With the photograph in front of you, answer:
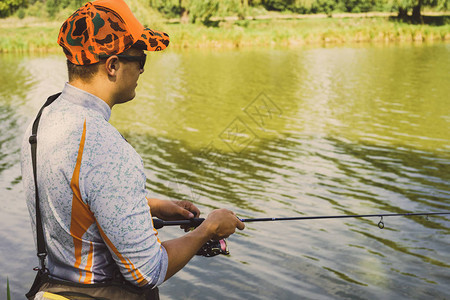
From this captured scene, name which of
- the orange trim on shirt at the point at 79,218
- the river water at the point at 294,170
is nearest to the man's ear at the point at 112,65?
the orange trim on shirt at the point at 79,218

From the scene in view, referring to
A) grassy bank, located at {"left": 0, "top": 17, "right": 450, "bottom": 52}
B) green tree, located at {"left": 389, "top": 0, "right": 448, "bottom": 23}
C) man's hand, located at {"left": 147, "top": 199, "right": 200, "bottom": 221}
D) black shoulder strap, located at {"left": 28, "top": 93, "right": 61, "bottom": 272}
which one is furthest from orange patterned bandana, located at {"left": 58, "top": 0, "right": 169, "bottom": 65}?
→ green tree, located at {"left": 389, "top": 0, "right": 448, "bottom": 23}

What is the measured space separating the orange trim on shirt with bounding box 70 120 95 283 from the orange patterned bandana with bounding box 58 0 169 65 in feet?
0.77

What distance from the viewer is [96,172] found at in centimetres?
155

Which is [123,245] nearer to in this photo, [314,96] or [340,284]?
[340,284]

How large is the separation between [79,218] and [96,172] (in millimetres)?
168

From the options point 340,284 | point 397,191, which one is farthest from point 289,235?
point 397,191

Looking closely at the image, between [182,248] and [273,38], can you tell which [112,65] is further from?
[273,38]

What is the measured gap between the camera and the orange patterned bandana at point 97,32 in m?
1.67

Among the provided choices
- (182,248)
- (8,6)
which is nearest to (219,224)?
(182,248)

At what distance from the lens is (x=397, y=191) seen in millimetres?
6840

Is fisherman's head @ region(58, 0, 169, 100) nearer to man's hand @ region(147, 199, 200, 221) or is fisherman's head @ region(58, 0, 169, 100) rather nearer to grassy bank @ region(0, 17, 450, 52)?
man's hand @ region(147, 199, 200, 221)

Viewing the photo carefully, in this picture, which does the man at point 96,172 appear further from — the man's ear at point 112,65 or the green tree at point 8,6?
the green tree at point 8,6

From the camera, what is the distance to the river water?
470 centimetres

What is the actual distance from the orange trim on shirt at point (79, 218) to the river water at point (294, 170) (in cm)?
285
